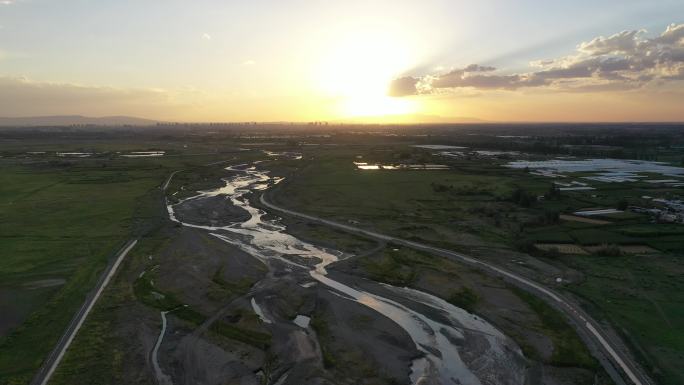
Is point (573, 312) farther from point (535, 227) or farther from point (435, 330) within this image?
point (535, 227)

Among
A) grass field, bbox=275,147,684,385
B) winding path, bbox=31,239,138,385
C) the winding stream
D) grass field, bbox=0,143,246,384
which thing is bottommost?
the winding stream

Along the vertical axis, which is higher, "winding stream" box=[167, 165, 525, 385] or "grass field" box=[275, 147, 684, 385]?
"grass field" box=[275, 147, 684, 385]

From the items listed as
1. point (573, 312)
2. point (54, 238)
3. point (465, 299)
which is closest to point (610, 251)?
point (573, 312)

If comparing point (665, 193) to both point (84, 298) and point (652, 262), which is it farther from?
point (84, 298)

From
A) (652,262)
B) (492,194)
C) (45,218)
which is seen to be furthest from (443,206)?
(45,218)

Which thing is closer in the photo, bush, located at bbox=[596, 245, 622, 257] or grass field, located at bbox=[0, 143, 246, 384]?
grass field, located at bbox=[0, 143, 246, 384]

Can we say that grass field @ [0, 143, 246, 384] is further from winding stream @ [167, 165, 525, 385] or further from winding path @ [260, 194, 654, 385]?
winding path @ [260, 194, 654, 385]

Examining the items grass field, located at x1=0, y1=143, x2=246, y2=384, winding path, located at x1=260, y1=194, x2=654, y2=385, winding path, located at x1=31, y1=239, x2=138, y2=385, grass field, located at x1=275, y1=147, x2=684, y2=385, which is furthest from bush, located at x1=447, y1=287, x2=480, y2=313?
grass field, located at x1=0, y1=143, x2=246, y2=384
